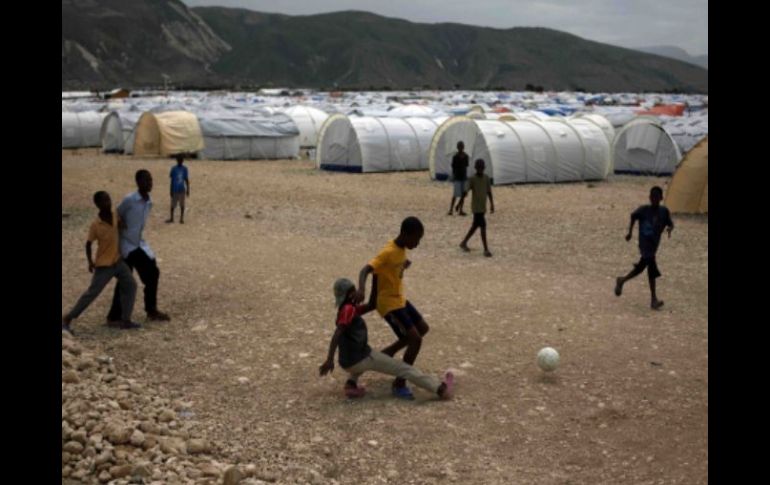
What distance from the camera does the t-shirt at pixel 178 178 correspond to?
16.5m

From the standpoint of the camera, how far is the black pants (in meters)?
9.02

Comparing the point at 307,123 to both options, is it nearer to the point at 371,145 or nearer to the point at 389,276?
the point at 371,145

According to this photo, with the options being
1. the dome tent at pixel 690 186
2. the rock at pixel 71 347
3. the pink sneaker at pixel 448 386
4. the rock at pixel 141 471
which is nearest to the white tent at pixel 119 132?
the dome tent at pixel 690 186

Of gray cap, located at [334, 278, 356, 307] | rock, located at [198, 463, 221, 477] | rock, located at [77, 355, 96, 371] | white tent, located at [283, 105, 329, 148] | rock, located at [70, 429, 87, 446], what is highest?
white tent, located at [283, 105, 329, 148]

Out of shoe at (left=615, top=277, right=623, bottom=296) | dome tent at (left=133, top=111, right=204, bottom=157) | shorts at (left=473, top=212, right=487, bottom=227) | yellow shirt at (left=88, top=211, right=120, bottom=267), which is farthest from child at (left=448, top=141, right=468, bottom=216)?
dome tent at (left=133, top=111, right=204, bottom=157)

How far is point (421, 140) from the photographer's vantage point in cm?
2977

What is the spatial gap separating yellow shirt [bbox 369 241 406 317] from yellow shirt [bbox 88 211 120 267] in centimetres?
336

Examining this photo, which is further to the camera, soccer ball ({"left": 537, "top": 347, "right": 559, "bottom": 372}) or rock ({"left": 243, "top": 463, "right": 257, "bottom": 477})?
soccer ball ({"left": 537, "top": 347, "right": 559, "bottom": 372})

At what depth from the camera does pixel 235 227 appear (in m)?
16.5

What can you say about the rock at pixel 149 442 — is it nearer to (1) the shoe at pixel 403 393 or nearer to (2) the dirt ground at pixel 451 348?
(2) the dirt ground at pixel 451 348

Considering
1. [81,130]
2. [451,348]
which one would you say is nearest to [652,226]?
[451,348]

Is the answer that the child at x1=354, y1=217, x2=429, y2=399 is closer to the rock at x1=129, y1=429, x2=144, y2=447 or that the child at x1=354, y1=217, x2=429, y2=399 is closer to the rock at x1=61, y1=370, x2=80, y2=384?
the rock at x1=129, y1=429, x2=144, y2=447
